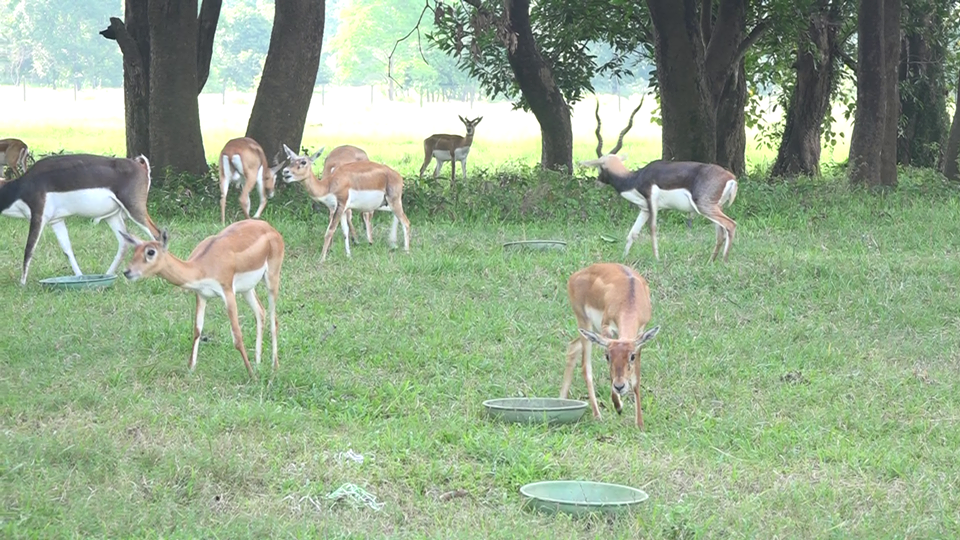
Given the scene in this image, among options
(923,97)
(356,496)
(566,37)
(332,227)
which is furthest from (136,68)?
(923,97)

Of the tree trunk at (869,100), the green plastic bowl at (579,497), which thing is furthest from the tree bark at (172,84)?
the green plastic bowl at (579,497)

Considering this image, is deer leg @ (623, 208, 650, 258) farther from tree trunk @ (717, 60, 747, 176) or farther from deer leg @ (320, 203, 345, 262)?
tree trunk @ (717, 60, 747, 176)

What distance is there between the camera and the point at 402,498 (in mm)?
5457

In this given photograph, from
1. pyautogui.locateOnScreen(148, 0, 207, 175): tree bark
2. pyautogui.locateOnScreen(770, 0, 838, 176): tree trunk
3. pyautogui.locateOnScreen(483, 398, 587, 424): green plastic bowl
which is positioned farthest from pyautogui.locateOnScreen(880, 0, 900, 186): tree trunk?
pyautogui.locateOnScreen(483, 398, 587, 424): green plastic bowl

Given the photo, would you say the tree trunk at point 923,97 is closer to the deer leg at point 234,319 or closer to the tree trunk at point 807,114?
the tree trunk at point 807,114

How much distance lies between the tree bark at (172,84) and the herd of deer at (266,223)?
125 centimetres

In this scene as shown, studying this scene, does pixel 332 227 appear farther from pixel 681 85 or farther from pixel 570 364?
pixel 681 85

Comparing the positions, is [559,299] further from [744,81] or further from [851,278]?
[744,81]

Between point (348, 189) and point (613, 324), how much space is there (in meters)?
4.95

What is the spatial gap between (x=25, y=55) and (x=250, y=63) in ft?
44.0

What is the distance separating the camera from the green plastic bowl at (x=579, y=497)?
5.22m

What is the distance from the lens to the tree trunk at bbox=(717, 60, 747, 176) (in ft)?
62.0

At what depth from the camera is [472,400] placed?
22.9 feet

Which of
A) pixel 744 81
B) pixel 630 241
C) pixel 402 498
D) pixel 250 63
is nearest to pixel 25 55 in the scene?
pixel 250 63
